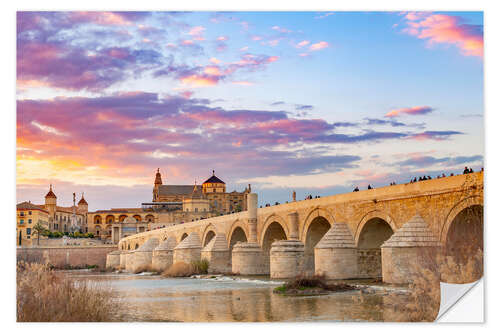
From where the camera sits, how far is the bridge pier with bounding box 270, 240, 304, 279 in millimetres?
26891

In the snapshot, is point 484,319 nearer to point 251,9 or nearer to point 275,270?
point 251,9

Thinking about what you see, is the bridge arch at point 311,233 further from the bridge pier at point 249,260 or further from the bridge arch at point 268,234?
the bridge pier at point 249,260

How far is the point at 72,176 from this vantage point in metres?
18.7

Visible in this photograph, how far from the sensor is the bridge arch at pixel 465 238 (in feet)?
39.7

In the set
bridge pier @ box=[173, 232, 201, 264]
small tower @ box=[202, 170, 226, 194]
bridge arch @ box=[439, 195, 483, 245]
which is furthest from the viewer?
small tower @ box=[202, 170, 226, 194]

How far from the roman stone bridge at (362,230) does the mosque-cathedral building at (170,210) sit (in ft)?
162

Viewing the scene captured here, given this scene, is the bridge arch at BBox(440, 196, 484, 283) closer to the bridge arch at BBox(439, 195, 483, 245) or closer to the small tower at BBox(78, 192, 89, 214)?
the bridge arch at BBox(439, 195, 483, 245)

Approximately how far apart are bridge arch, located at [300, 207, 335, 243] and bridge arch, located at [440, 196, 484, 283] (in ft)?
24.2

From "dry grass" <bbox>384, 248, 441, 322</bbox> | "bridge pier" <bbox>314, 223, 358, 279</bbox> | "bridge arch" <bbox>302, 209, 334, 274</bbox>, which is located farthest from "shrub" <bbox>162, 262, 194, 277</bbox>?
"dry grass" <bbox>384, 248, 441, 322</bbox>

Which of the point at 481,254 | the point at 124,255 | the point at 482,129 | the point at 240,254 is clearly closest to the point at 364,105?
the point at 482,129

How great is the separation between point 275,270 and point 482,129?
51.6ft

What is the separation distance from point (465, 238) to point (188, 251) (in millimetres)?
27374

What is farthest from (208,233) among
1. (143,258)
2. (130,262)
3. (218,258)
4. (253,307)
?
(253,307)

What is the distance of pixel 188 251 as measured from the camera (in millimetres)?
40656
